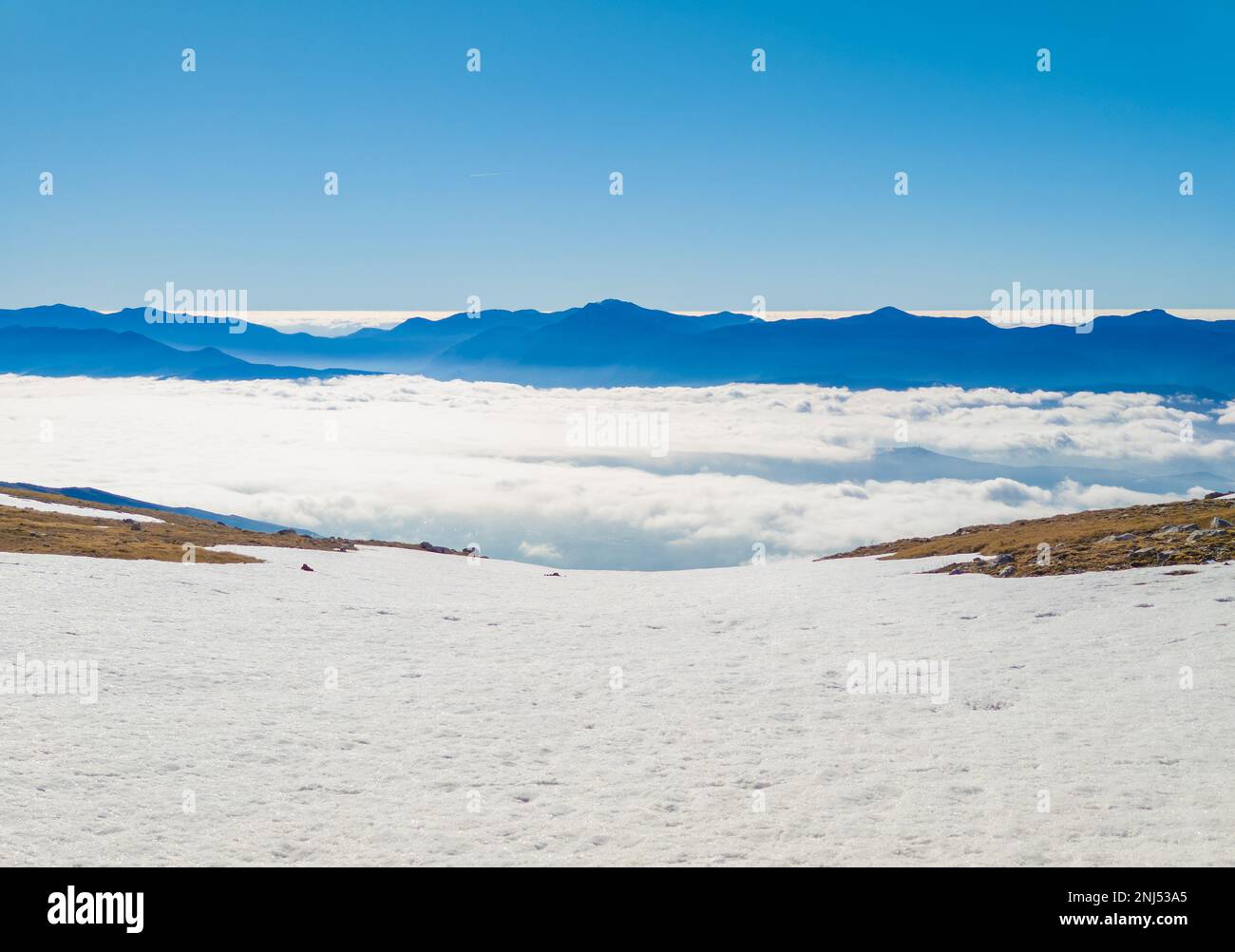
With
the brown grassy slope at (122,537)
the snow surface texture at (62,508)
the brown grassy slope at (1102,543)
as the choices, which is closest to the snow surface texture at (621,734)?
the brown grassy slope at (1102,543)

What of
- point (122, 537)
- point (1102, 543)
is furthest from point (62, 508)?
point (1102, 543)

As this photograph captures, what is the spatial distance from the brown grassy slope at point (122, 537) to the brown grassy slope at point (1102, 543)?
150ft

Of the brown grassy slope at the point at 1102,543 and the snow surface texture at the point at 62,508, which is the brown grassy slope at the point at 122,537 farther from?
the brown grassy slope at the point at 1102,543

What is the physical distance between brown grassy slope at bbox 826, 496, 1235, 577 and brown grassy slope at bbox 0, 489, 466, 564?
150 ft

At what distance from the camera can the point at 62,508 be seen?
7319cm

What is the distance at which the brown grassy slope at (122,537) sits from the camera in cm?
4525

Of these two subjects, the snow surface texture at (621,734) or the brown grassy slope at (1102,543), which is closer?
the snow surface texture at (621,734)

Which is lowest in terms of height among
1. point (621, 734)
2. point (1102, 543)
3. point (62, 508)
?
point (621, 734)

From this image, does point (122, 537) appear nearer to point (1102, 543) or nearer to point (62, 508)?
point (62, 508)

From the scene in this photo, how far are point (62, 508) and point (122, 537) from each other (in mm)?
26147

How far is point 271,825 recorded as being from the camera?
14.0 m
